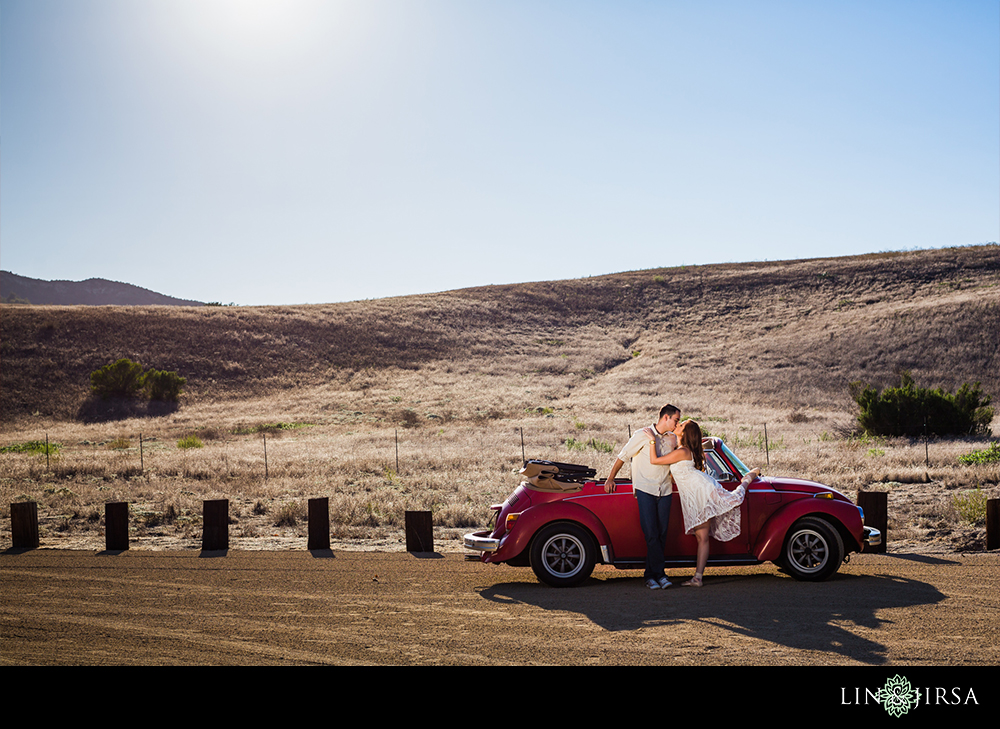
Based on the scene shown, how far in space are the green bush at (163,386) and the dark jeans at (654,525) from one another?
5425 cm

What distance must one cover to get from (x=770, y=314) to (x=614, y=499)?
72.9 m

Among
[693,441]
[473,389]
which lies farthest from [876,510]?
[473,389]

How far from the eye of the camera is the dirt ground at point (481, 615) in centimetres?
604

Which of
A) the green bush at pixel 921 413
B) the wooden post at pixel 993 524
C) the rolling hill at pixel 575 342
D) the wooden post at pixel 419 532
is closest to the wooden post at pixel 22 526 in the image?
the wooden post at pixel 419 532

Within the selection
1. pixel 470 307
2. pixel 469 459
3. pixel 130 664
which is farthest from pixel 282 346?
pixel 130 664

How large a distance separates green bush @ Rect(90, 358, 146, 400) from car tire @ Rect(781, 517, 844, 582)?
5649 cm

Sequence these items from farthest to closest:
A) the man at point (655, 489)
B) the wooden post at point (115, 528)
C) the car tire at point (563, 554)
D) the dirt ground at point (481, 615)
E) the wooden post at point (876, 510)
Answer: the wooden post at point (115, 528)
the wooden post at point (876, 510)
the car tire at point (563, 554)
the man at point (655, 489)
the dirt ground at point (481, 615)

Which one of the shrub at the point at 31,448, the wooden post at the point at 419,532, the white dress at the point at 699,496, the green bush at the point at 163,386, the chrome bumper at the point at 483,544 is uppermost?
the green bush at the point at 163,386

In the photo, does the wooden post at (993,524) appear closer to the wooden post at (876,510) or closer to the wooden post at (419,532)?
the wooden post at (876,510)

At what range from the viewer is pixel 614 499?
350 inches

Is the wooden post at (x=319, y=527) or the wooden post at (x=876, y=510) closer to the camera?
the wooden post at (x=876, y=510)

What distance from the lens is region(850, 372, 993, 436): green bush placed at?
31.2m

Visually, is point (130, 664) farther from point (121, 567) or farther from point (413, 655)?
point (121, 567)
